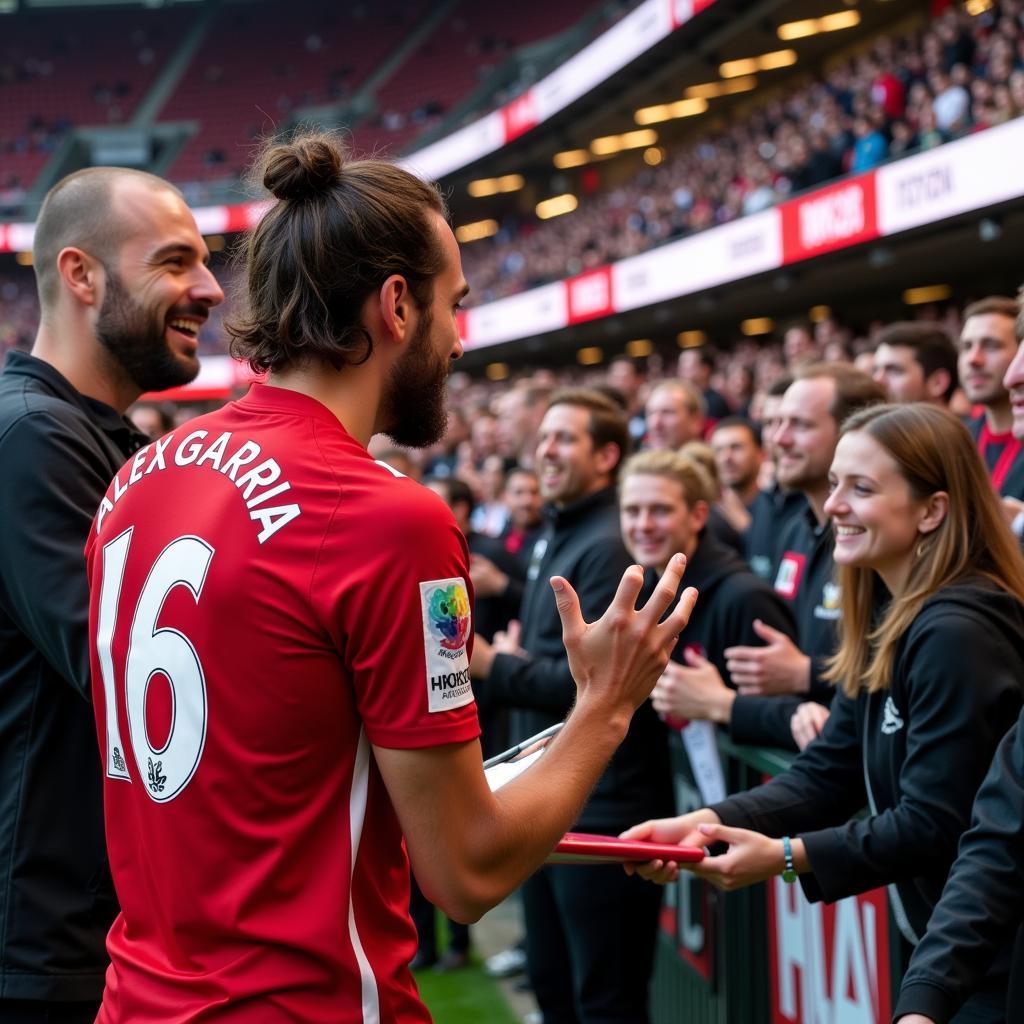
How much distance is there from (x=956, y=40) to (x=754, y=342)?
28.7ft

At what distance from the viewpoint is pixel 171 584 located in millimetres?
1509

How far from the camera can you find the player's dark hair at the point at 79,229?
7.89ft

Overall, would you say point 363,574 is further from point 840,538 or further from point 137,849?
point 840,538

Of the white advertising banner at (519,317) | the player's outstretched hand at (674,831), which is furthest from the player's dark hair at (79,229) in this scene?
the white advertising banner at (519,317)

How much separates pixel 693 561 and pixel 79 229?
209 centimetres

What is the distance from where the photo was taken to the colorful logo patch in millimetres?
1414

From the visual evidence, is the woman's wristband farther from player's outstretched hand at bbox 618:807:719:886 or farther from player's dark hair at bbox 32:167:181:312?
player's dark hair at bbox 32:167:181:312

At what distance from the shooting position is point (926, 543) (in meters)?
2.52

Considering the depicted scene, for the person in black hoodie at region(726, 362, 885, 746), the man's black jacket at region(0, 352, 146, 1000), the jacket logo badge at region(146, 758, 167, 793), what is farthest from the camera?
the person in black hoodie at region(726, 362, 885, 746)

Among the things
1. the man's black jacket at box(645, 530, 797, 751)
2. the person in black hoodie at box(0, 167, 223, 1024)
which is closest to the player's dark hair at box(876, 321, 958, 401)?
the man's black jacket at box(645, 530, 797, 751)

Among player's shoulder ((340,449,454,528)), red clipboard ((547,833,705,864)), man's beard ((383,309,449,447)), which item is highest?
man's beard ((383,309,449,447))

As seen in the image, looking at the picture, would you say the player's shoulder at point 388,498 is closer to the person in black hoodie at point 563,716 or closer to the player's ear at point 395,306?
the player's ear at point 395,306

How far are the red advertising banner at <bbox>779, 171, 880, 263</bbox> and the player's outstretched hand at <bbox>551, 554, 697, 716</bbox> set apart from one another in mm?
11683

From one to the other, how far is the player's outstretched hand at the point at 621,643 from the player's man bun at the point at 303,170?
61cm
